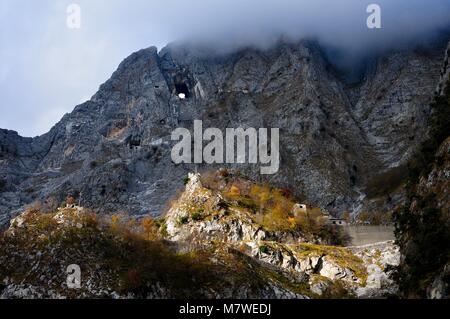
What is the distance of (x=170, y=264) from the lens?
62.1 meters

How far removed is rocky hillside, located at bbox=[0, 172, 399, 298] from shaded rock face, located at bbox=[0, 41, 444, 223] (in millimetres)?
37676

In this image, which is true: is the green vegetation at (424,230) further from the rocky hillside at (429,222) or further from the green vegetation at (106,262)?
the green vegetation at (106,262)

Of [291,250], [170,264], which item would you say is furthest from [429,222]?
[291,250]

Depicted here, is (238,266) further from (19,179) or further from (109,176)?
(19,179)

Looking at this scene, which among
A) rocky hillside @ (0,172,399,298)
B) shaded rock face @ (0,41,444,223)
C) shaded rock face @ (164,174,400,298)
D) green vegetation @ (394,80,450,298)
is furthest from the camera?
shaded rock face @ (0,41,444,223)

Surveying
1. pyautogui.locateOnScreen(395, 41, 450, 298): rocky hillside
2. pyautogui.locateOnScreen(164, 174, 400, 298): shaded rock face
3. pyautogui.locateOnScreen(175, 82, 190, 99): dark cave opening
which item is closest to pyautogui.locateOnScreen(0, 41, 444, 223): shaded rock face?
pyautogui.locateOnScreen(175, 82, 190, 99): dark cave opening

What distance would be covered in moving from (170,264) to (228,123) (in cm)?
8474

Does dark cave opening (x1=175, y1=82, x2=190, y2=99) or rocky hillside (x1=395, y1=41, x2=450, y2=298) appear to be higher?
dark cave opening (x1=175, y1=82, x2=190, y2=99)

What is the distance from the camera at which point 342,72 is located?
528ft

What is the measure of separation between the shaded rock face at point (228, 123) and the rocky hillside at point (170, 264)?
37676mm

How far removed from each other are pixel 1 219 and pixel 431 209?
312 ft

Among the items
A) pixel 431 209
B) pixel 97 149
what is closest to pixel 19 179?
pixel 97 149

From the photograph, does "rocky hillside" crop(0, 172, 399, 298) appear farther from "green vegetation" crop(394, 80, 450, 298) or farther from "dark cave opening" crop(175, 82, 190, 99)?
"dark cave opening" crop(175, 82, 190, 99)

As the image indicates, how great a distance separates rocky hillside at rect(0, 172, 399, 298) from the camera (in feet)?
192
